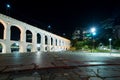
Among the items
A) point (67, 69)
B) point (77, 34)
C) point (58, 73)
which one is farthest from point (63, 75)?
point (77, 34)

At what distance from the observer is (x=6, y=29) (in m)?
40.0

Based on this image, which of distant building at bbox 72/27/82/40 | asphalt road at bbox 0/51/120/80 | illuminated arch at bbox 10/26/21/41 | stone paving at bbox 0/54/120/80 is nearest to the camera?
stone paving at bbox 0/54/120/80

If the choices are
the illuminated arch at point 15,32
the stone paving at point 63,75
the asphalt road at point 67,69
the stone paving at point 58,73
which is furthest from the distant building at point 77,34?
the stone paving at point 63,75

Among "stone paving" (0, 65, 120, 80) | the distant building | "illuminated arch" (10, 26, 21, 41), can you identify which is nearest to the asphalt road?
"stone paving" (0, 65, 120, 80)

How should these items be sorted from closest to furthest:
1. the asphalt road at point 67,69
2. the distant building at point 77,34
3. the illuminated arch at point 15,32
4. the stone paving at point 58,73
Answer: the stone paving at point 58,73 → the asphalt road at point 67,69 → the illuminated arch at point 15,32 → the distant building at point 77,34

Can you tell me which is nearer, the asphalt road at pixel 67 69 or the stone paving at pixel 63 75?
the stone paving at pixel 63 75

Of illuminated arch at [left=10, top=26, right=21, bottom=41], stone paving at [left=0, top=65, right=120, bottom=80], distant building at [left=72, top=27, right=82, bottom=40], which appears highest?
distant building at [left=72, top=27, right=82, bottom=40]

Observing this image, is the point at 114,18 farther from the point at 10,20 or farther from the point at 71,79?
the point at 71,79

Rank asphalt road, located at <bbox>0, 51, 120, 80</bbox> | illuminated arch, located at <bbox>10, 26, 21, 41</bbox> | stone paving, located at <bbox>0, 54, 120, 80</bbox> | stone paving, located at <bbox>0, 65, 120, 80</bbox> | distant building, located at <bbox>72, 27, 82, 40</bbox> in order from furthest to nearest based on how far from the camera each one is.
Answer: distant building, located at <bbox>72, 27, 82, 40</bbox> < illuminated arch, located at <bbox>10, 26, 21, 41</bbox> < asphalt road, located at <bbox>0, 51, 120, 80</bbox> < stone paving, located at <bbox>0, 54, 120, 80</bbox> < stone paving, located at <bbox>0, 65, 120, 80</bbox>

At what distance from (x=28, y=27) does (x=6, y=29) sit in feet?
41.3

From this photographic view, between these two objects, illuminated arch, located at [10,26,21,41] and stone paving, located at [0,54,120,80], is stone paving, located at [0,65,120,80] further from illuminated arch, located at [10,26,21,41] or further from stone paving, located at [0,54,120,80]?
illuminated arch, located at [10,26,21,41]

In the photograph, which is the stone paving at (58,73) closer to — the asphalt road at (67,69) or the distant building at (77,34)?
the asphalt road at (67,69)

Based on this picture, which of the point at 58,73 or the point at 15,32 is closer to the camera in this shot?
the point at 58,73

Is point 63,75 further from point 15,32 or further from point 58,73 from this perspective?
point 15,32
